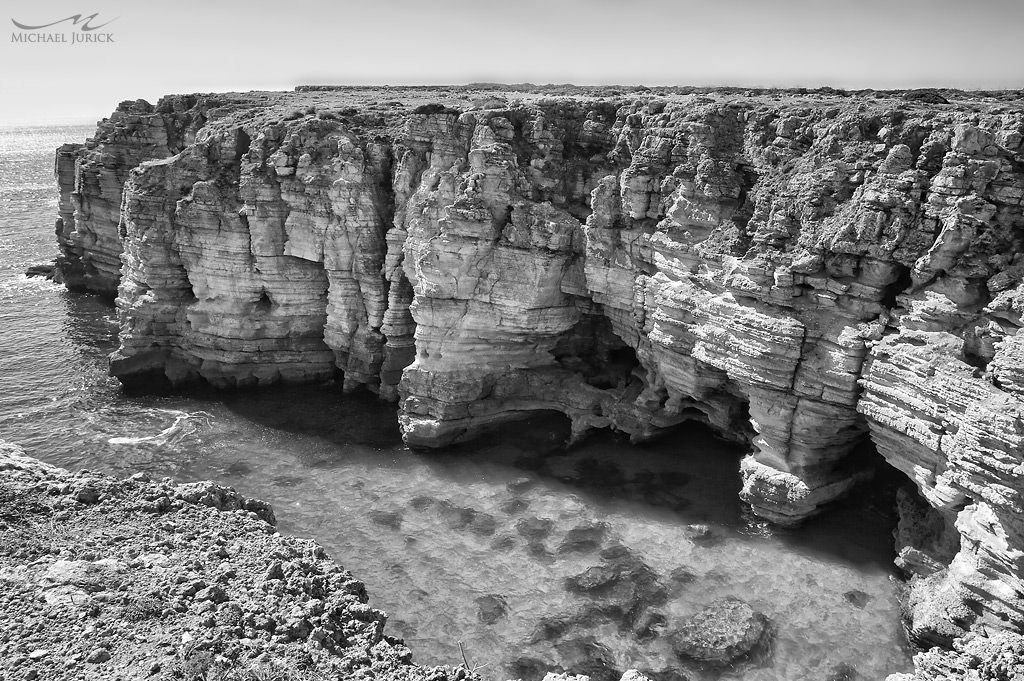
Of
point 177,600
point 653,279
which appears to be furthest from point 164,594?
point 653,279

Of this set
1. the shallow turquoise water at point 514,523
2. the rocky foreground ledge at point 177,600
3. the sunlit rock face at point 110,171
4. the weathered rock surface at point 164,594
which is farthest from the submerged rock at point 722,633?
the sunlit rock face at point 110,171

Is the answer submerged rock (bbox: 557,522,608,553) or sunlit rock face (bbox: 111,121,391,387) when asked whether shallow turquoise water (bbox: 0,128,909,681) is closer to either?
submerged rock (bbox: 557,522,608,553)

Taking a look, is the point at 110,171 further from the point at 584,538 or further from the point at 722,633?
the point at 722,633

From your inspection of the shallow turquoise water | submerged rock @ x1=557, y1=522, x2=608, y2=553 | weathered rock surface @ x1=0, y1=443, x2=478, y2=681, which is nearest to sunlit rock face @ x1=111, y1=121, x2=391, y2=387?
the shallow turquoise water

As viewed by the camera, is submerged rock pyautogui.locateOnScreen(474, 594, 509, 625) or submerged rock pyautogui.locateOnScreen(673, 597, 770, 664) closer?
submerged rock pyautogui.locateOnScreen(673, 597, 770, 664)

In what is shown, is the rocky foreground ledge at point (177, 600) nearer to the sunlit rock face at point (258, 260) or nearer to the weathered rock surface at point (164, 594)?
the weathered rock surface at point (164, 594)

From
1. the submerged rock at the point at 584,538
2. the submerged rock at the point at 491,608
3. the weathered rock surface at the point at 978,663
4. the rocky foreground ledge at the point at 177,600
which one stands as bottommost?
the submerged rock at the point at 491,608

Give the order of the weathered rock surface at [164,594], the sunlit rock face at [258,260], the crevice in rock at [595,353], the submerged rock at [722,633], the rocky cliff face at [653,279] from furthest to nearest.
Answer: the sunlit rock face at [258,260], the crevice in rock at [595,353], the submerged rock at [722,633], the rocky cliff face at [653,279], the weathered rock surface at [164,594]
